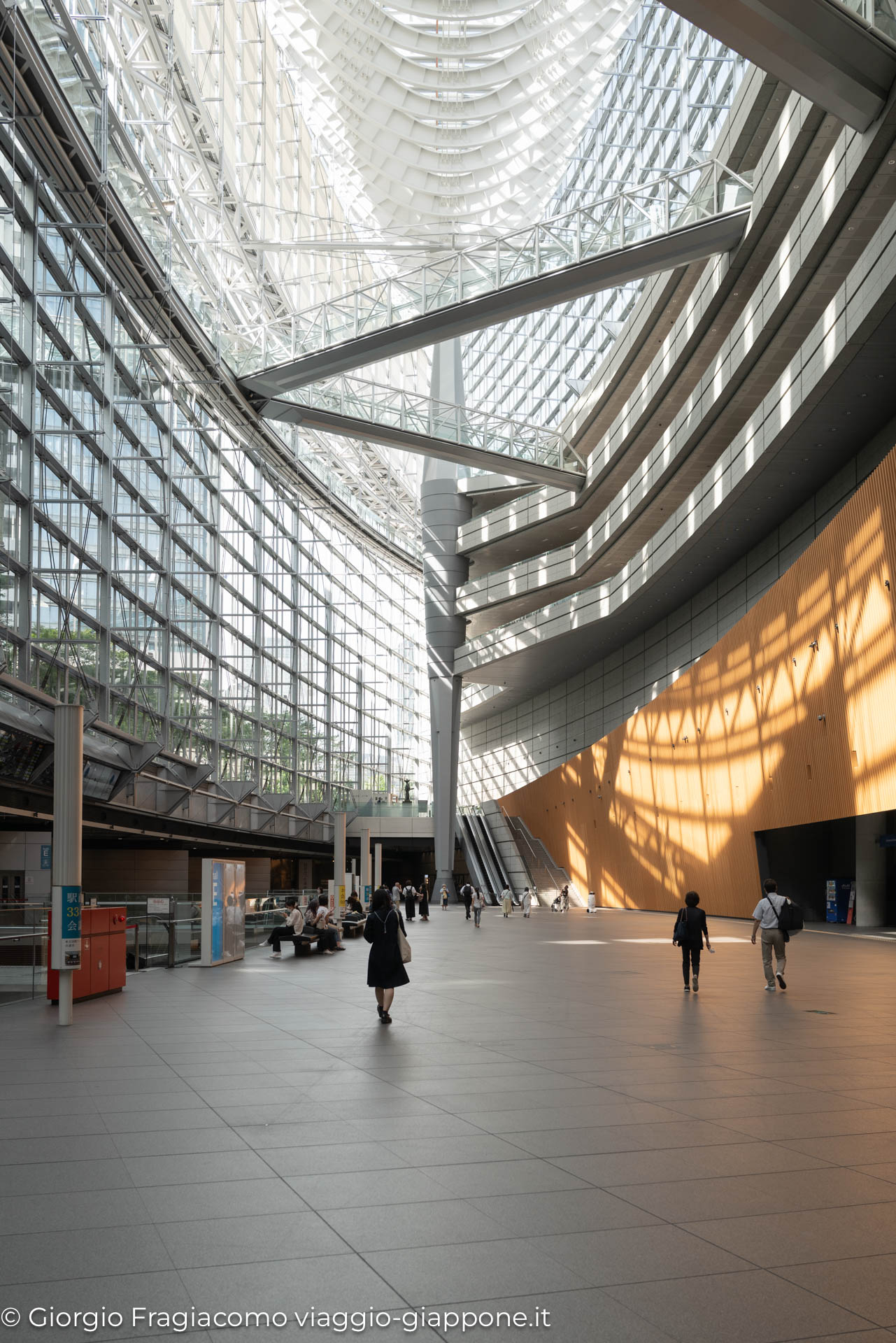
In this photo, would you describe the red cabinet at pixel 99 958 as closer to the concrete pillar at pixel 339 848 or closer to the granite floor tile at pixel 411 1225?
the granite floor tile at pixel 411 1225

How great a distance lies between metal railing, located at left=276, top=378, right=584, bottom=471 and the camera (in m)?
40.3

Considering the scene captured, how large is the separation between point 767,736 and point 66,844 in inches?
767

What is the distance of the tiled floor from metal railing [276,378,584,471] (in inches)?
1246

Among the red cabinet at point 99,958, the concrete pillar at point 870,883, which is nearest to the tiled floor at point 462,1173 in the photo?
the red cabinet at point 99,958

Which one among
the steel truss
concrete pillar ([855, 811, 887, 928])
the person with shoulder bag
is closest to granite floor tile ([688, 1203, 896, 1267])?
the person with shoulder bag

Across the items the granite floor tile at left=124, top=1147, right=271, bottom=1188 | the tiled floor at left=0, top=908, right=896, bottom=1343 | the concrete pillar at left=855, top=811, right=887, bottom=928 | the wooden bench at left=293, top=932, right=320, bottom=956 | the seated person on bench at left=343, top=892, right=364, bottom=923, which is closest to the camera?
the tiled floor at left=0, top=908, right=896, bottom=1343

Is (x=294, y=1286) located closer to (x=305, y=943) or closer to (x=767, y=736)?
(x=305, y=943)

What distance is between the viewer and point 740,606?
121 ft

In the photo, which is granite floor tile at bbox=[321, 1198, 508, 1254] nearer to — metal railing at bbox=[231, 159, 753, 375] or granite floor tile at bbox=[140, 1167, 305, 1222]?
granite floor tile at bbox=[140, 1167, 305, 1222]

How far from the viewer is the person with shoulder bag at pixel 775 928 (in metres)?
13.2

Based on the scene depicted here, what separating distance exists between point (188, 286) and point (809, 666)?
72.2 ft

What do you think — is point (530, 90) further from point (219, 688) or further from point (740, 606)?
point (219, 688)

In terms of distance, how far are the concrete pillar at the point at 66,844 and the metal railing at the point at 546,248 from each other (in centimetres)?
2107

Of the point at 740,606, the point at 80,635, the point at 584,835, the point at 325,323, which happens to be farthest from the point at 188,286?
the point at 584,835
